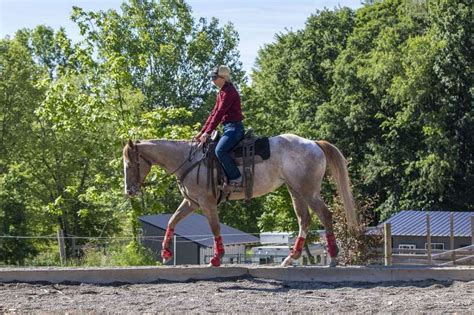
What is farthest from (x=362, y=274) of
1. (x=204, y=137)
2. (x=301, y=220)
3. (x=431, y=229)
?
(x=431, y=229)

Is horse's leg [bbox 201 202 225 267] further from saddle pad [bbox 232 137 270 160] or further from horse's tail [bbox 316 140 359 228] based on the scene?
horse's tail [bbox 316 140 359 228]

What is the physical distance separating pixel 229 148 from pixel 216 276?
5.84 ft

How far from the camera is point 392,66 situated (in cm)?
4166

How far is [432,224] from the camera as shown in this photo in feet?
120

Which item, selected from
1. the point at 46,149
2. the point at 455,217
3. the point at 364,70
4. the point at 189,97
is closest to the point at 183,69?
the point at 189,97

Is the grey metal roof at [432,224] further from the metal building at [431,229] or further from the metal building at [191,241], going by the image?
the metal building at [191,241]

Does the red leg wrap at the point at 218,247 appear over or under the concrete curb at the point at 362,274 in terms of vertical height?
over

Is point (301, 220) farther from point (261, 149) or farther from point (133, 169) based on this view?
point (133, 169)

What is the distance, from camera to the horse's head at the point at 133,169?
1203 centimetres

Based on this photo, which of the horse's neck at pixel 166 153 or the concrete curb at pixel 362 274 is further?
the horse's neck at pixel 166 153

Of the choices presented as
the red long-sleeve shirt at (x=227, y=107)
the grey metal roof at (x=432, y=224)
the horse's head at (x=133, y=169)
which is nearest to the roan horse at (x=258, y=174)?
the horse's head at (x=133, y=169)

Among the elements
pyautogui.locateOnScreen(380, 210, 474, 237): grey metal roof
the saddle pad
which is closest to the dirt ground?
the saddle pad

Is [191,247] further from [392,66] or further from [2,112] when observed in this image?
[2,112]

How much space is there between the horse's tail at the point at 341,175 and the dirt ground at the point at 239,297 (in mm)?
1205
